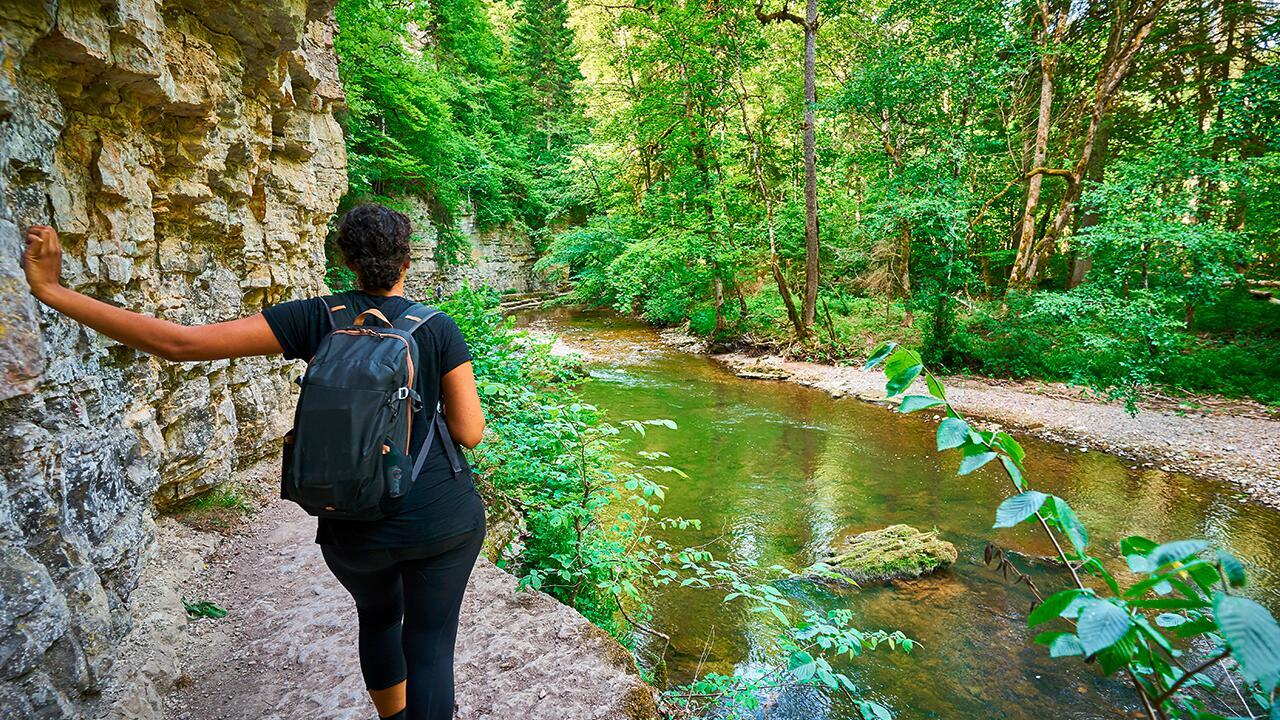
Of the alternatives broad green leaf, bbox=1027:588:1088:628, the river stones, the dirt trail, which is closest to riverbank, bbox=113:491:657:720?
the dirt trail

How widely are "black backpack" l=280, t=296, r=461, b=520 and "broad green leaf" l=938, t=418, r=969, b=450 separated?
137 cm

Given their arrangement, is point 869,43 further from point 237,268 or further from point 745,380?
point 237,268

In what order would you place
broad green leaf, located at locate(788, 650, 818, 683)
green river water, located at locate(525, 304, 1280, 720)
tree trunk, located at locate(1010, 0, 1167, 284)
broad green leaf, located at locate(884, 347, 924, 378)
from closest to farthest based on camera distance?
broad green leaf, located at locate(884, 347, 924, 378), broad green leaf, located at locate(788, 650, 818, 683), green river water, located at locate(525, 304, 1280, 720), tree trunk, located at locate(1010, 0, 1167, 284)

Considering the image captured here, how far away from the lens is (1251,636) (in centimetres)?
67

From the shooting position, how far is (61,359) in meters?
1.91

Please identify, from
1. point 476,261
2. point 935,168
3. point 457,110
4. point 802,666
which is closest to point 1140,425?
point 935,168

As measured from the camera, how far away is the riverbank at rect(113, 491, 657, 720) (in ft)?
7.98

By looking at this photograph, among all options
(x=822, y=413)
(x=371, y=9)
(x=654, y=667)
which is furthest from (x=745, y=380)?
(x=371, y=9)

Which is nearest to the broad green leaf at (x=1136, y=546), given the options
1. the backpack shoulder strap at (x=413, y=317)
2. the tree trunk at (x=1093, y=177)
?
the backpack shoulder strap at (x=413, y=317)

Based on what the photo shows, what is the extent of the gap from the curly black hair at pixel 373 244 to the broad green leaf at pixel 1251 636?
191 cm

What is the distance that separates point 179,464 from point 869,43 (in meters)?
16.0

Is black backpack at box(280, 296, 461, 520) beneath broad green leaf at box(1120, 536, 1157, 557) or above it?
above

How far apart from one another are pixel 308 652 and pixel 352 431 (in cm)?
212

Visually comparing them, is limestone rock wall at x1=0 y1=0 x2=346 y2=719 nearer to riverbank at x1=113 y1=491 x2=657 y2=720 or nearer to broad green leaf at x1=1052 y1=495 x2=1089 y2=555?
riverbank at x1=113 y1=491 x2=657 y2=720
